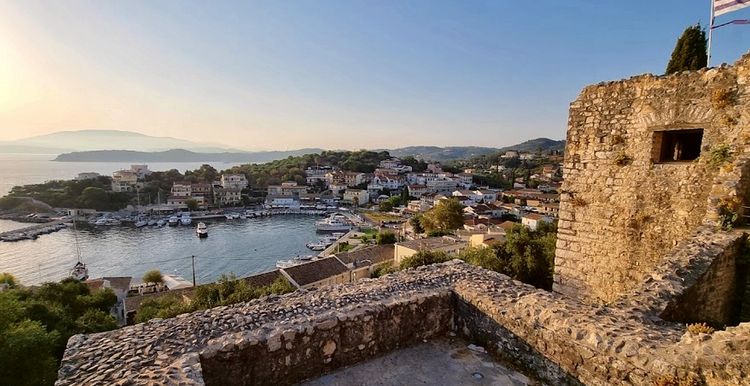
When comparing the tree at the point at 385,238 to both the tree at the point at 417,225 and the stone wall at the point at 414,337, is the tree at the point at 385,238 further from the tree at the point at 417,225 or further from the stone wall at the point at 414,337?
the stone wall at the point at 414,337

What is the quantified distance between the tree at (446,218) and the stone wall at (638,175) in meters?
43.7

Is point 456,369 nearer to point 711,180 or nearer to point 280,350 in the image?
point 280,350

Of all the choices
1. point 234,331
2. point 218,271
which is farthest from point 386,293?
point 218,271

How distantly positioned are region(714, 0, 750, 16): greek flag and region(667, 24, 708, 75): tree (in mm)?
1581

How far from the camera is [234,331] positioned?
328 cm

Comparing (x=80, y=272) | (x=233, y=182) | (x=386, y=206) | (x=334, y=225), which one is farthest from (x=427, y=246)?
(x=233, y=182)

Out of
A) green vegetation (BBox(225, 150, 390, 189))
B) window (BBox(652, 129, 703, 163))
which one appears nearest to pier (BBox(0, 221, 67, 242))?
green vegetation (BBox(225, 150, 390, 189))

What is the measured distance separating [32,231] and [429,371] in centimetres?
7941

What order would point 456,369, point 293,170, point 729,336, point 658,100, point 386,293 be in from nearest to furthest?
point 729,336 < point 456,369 < point 386,293 < point 658,100 < point 293,170

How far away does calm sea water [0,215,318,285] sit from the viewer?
43.4 metres

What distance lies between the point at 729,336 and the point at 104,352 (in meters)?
4.80

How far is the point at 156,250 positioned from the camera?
52.0m

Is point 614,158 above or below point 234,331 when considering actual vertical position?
above

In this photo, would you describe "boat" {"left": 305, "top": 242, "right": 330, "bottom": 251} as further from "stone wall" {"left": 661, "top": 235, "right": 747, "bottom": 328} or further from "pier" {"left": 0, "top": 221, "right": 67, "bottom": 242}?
"stone wall" {"left": 661, "top": 235, "right": 747, "bottom": 328}
